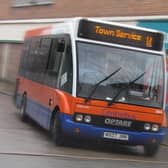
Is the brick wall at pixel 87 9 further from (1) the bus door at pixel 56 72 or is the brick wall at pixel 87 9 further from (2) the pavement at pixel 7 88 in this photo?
(1) the bus door at pixel 56 72

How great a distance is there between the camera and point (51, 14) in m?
33.1

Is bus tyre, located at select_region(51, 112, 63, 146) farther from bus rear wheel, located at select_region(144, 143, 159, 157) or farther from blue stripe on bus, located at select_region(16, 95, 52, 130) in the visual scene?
bus rear wheel, located at select_region(144, 143, 159, 157)

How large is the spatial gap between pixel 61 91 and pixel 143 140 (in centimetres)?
185

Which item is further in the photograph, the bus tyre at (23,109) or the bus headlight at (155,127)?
the bus tyre at (23,109)

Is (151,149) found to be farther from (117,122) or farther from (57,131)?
(57,131)

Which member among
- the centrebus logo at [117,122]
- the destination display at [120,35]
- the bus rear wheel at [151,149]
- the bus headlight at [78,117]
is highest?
the destination display at [120,35]

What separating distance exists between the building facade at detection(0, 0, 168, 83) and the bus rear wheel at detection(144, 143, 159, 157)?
8821mm

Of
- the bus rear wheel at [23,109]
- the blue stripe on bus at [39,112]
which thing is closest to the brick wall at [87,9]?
the bus rear wheel at [23,109]

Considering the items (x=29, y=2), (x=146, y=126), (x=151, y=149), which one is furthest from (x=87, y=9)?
(x=146, y=126)

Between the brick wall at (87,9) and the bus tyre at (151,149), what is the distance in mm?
9595

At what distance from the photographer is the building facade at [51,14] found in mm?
24109

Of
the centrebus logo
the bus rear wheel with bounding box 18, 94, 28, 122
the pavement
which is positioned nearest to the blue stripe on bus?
the bus rear wheel with bounding box 18, 94, 28, 122

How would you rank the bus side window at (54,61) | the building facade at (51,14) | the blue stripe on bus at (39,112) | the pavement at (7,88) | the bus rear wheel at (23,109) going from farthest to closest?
the pavement at (7,88) < the building facade at (51,14) < the bus rear wheel at (23,109) < the blue stripe on bus at (39,112) < the bus side window at (54,61)

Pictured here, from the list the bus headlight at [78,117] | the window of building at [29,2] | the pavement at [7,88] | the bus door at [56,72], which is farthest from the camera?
the window of building at [29,2]
